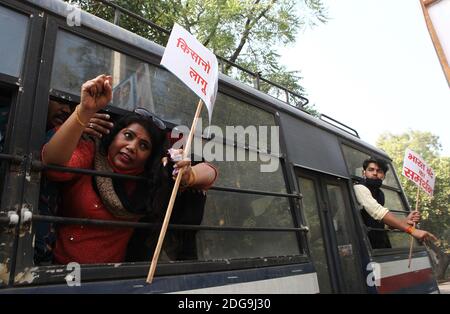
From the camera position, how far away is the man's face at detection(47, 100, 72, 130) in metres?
1.96

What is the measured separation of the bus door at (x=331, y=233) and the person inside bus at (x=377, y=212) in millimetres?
215

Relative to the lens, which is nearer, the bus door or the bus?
the bus

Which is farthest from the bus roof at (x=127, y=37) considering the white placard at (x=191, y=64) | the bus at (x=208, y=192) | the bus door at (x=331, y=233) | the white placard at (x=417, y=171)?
the white placard at (x=417, y=171)

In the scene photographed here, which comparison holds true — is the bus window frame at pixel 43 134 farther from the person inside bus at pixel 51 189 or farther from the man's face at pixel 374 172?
the man's face at pixel 374 172

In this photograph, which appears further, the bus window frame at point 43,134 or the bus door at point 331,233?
the bus door at point 331,233

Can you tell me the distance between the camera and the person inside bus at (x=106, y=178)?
173 centimetres

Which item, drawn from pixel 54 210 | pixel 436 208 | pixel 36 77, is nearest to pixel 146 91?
pixel 36 77

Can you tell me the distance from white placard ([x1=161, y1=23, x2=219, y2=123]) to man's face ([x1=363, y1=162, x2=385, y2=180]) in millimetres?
3157

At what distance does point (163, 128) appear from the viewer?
2305 mm

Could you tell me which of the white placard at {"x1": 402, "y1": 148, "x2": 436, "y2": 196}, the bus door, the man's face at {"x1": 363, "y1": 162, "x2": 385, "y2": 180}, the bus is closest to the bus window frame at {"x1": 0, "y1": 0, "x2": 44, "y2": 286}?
the bus

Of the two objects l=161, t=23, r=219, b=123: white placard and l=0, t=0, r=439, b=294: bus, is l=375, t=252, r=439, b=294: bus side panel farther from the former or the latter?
l=161, t=23, r=219, b=123: white placard

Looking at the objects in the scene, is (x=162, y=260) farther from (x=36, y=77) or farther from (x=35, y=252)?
(x=36, y=77)

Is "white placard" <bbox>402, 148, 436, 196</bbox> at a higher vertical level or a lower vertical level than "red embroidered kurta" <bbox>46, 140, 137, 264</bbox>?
higher

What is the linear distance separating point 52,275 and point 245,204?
60.6 inches
